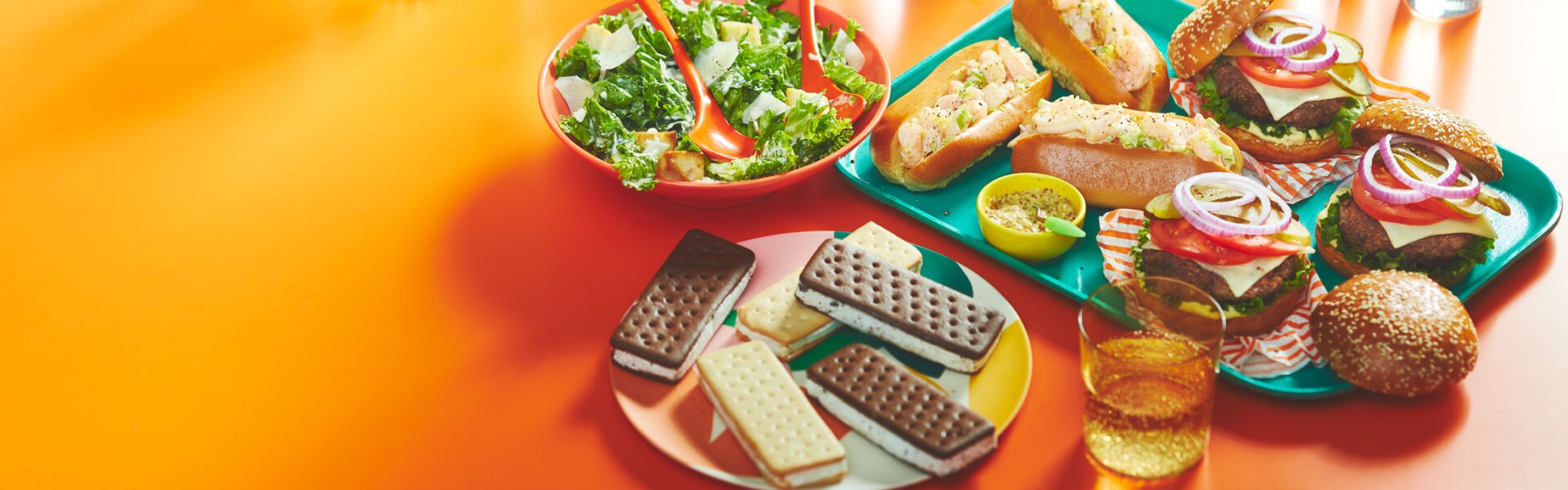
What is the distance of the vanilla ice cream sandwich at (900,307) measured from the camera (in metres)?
2.13

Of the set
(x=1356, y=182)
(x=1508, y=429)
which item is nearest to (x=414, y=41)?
(x=1356, y=182)

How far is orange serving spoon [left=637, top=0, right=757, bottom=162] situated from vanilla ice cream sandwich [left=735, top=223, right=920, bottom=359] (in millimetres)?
452

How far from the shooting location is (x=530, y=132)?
303 centimetres

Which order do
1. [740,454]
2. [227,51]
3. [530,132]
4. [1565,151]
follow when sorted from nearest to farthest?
1. [740,454]
2. [1565,151]
3. [530,132]
4. [227,51]

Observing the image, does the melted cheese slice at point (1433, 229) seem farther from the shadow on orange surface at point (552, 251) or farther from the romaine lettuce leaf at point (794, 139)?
the shadow on orange surface at point (552, 251)

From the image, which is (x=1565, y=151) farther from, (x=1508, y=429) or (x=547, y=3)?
(x=547, y=3)

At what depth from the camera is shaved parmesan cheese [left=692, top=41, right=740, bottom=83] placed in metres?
2.86

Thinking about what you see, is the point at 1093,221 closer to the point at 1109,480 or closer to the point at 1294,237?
the point at 1294,237

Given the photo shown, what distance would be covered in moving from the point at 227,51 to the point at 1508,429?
3.59 metres

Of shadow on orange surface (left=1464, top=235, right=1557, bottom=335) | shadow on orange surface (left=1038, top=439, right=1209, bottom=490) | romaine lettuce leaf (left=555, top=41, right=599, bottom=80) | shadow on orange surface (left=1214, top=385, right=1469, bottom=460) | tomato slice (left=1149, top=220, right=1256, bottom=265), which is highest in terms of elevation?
romaine lettuce leaf (left=555, top=41, right=599, bottom=80)

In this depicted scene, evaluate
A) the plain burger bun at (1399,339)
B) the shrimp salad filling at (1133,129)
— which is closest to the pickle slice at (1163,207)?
the shrimp salad filling at (1133,129)

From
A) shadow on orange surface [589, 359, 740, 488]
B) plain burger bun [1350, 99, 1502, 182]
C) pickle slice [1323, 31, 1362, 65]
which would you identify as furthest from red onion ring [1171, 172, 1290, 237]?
shadow on orange surface [589, 359, 740, 488]

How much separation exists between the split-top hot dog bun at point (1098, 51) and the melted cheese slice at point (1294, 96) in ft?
1.00

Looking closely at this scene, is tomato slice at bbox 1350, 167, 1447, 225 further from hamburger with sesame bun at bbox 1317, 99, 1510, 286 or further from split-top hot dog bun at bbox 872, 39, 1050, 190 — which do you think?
split-top hot dog bun at bbox 872, 39, 1050, 190
